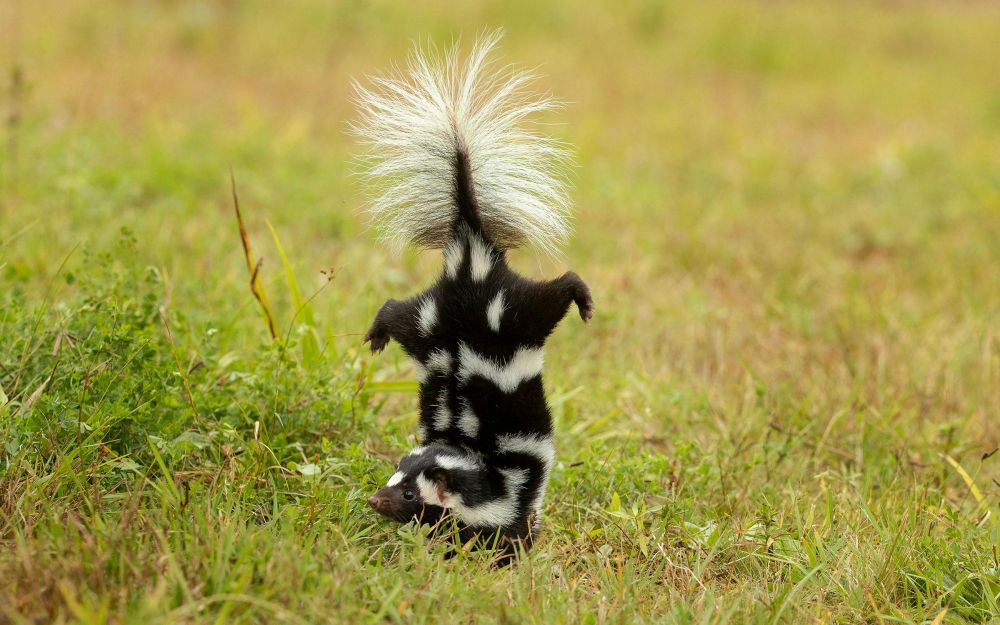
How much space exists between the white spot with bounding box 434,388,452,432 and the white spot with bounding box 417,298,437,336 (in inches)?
8.3

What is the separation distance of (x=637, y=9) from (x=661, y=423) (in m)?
11.2

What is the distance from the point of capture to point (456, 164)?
3.44 metres

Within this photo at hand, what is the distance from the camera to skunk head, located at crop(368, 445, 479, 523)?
311 centimetres

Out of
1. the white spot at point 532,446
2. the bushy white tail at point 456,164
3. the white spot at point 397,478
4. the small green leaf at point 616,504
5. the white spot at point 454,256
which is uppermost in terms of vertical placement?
the bushy white tail at point 456,164

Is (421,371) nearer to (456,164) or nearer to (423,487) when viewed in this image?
(423,487)

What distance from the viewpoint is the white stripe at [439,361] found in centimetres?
328

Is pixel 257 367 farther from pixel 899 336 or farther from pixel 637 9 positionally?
pixel 637 9

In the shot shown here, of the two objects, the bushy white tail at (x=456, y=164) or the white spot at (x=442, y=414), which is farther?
the bushy white tail at (x=456, y=164)

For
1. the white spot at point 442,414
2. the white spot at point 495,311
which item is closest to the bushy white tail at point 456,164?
the white spot at point 495,311

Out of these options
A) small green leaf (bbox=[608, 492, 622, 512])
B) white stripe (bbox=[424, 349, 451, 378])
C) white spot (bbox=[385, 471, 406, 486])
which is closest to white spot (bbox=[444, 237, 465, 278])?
white stripe (bbox=[424, 349, 451, 378])

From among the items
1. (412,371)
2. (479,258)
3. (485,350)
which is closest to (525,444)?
(485,350)

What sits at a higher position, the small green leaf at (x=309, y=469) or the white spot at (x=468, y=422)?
the white spot at (x=468, y=422)

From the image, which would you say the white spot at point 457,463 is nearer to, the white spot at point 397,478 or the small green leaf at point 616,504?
the white spot at point 397,478

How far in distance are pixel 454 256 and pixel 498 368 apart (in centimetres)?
45
